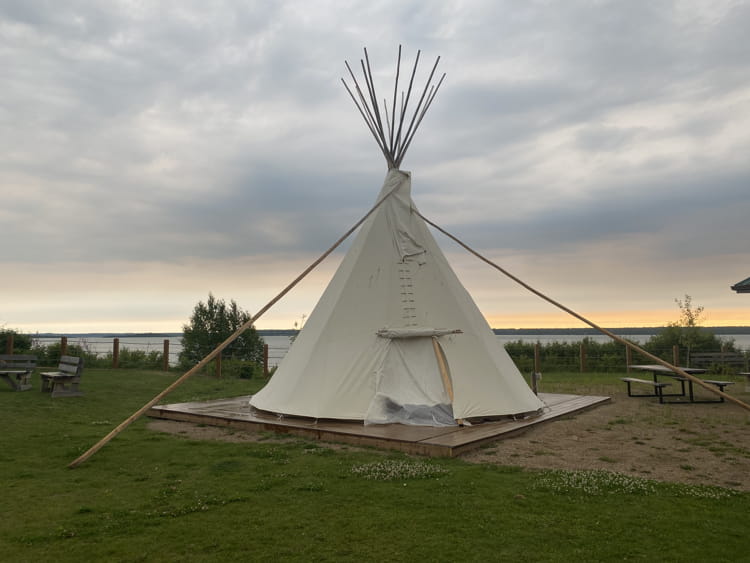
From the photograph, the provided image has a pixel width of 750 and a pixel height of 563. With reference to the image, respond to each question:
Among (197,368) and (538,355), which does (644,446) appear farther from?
(538,355)

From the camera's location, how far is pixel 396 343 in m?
7.71

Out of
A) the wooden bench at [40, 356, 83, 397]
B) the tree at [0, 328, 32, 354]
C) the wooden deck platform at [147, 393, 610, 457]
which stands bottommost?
the wooden deck platform at [147, 393, 610, 457]

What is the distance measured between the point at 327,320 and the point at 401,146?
318 cm

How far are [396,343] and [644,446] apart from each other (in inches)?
132

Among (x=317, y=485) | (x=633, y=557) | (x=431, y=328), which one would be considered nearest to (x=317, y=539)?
(x=317, y=485)

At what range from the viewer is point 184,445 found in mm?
6590

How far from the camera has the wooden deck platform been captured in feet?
20.3

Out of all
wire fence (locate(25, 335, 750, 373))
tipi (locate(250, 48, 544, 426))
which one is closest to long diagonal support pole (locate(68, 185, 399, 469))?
tipi (locate(250, 48, 544, 426))

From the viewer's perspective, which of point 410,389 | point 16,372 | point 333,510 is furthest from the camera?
point 16,372

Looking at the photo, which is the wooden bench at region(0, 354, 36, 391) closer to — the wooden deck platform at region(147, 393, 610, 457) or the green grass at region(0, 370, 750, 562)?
the wooden deck platform at region(147, 393, 610, 457)

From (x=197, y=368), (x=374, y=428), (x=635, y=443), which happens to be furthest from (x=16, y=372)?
(x=635, y=443)

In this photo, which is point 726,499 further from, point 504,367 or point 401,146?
point 401,146

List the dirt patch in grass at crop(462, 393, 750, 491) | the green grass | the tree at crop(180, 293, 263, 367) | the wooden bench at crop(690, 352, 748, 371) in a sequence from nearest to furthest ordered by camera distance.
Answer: the green grass < the dirt patch in grass at crop(462, 393, 750, 491) < the wooden bench at crop(690, 352, 748, 371) < the tree at crop(180, 293, 263, 367)

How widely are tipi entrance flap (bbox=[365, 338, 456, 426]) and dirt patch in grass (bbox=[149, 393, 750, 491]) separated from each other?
0.94m
